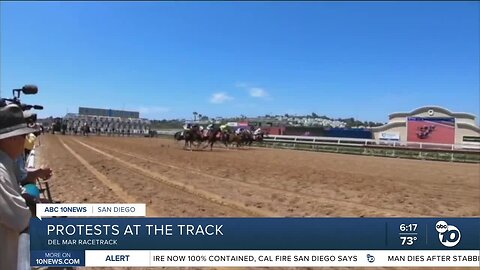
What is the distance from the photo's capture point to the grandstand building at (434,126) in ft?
166

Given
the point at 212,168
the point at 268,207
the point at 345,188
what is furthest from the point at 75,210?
the point at 212,168

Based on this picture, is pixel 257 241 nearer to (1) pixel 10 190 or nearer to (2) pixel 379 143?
(1) pixel 10 190

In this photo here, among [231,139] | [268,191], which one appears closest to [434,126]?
[231,139]

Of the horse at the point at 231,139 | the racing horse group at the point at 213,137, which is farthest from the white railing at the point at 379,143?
the horse at the point at 231,139

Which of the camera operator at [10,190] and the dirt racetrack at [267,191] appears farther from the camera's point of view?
the dirt racetrack at [267,191]

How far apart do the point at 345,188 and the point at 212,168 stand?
597 cm

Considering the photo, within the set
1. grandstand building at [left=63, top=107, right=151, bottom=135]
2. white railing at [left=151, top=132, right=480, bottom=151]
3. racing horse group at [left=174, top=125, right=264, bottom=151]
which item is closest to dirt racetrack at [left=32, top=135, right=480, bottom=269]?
white railing at [left=151, top=132, right=480, bottom=151]

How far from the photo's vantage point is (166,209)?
26.5 ft

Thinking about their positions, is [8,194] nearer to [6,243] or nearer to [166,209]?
[6,243]

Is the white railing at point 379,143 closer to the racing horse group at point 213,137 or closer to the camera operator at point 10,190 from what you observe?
the racing horse group at point 213,137

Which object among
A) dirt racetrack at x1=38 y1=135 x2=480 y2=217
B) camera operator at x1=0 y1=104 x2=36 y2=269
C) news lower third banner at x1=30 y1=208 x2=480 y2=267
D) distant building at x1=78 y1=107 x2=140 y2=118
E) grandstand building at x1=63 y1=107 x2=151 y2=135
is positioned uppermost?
distant building at x1=78 y1=107 x2=140 y2=118

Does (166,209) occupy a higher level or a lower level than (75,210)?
lower

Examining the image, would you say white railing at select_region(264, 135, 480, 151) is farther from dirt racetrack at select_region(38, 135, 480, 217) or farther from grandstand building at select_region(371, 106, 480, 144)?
grandstand building at select_region(371, 106, 480, 144)

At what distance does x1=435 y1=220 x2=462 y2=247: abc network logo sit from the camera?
10.8 ft
